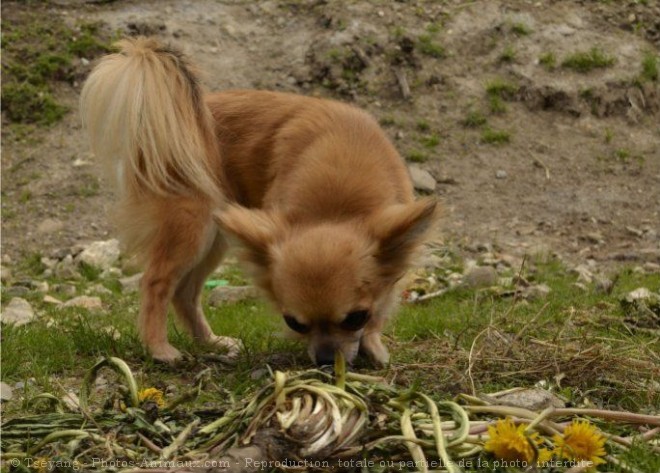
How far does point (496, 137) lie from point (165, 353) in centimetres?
674

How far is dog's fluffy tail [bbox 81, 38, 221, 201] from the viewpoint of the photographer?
19.9 feet

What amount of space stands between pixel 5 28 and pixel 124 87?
7.13m

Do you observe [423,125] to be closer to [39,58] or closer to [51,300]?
[39,58]

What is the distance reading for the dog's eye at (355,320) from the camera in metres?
5.16

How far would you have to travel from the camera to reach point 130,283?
8.96 meters

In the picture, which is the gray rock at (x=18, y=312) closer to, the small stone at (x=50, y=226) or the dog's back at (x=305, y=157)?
the dog's back at (x=305, y=157)

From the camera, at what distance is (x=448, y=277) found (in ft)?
28.4

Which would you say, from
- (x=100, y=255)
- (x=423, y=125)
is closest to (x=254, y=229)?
(x=100, y=255)

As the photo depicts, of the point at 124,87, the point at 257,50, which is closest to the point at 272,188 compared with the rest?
the point at 124,87

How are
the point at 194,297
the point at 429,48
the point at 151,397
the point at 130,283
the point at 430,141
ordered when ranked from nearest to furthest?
the point at 151,397 → the point at 194,297 → the point at 130,283 → the point at 430,141 → the point at 429,48

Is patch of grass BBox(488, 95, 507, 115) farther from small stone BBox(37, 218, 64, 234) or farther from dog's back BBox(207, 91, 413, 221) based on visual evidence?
dog's back BBox(207, 91, 413, 221)

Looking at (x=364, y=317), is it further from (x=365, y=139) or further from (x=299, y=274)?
(x=365, y=139)

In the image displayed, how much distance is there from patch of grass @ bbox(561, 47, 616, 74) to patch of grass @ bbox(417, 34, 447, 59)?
4.75 feet

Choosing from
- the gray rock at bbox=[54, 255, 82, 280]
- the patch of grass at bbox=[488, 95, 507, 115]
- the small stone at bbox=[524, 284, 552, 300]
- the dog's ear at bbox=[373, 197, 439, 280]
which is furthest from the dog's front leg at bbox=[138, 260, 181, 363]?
the patch of grass at bbox=[488, 95, 507, 115]
